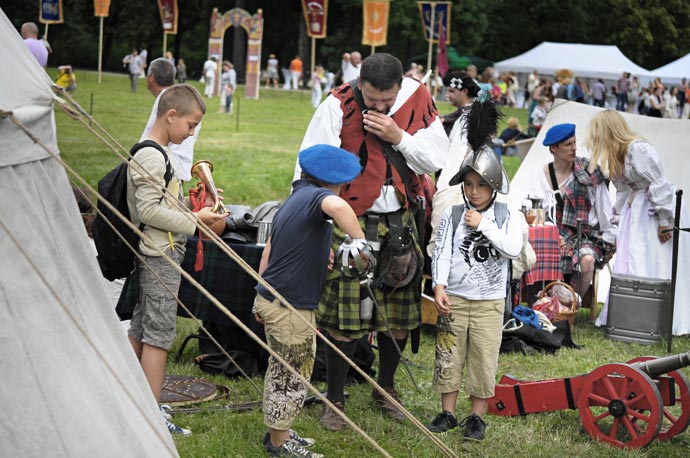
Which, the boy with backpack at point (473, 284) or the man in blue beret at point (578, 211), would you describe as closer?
the boy with backpack at point (473, 284)

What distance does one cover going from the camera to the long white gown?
764 centimetres

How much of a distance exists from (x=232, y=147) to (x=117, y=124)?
3671 millimetres

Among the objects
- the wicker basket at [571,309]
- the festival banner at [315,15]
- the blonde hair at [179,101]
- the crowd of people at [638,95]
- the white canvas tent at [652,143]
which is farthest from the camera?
the crowd of people at [638,95]

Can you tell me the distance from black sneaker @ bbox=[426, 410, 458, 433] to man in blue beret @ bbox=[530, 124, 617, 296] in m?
3.00

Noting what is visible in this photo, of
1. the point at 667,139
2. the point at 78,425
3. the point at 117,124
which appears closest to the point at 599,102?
the point at 117,124

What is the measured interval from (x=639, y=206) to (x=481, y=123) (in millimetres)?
3118

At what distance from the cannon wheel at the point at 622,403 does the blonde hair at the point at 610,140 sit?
2905 mm

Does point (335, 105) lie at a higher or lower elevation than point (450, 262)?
higher

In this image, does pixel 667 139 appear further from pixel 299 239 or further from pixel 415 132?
pixel 299 239

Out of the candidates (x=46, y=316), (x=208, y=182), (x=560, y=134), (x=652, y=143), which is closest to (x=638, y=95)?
(x=652, y=143)

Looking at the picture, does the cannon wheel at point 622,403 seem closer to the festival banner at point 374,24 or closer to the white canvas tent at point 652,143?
the white canvas tent at point 652,143

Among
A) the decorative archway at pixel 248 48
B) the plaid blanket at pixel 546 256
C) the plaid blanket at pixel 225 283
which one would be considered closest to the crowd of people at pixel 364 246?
the plaid blanket at pixel 225 283

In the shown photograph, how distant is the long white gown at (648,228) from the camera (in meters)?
7.64

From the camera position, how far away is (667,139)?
9.65m
